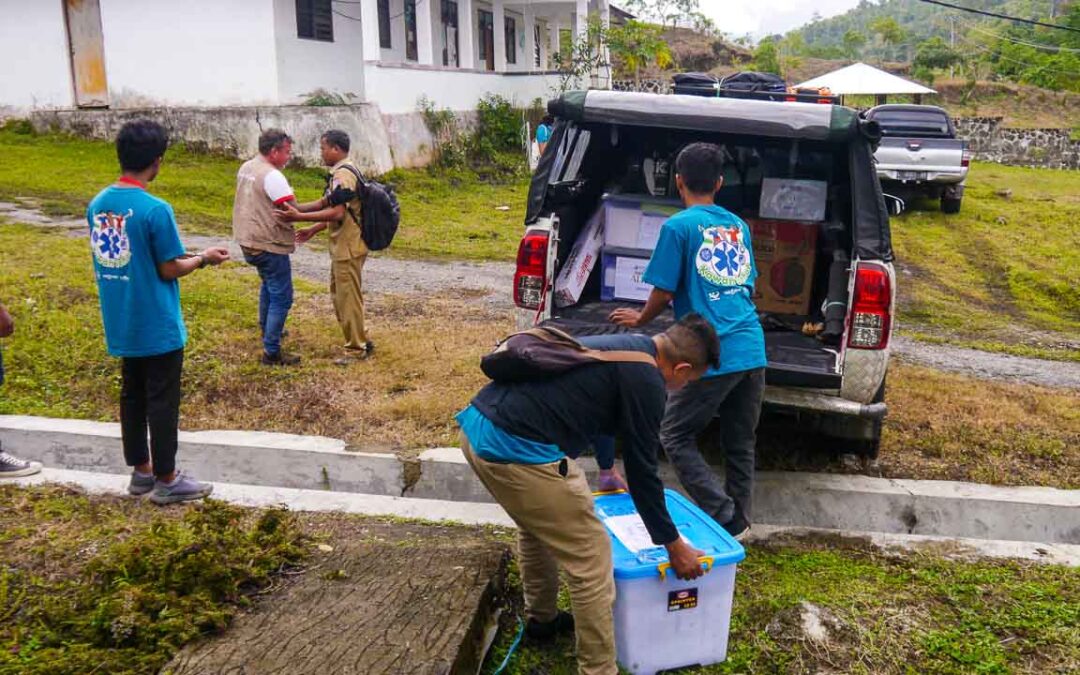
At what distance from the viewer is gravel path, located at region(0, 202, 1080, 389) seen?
7617 mm

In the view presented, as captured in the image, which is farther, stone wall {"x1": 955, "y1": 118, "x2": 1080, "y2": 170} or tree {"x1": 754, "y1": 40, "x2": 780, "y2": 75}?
tree {"x1": 754, "y1": 40, "x2": 780, "y2": 75}

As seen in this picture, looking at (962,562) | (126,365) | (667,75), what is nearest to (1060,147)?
(667,75)

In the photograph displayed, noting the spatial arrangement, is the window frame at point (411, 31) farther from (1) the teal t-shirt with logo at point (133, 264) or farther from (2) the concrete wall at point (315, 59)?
(1) the teal t-shirt with logo at point (133, 264)

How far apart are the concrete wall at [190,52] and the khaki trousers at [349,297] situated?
1096 cm

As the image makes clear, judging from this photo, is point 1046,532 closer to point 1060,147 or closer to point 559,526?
point 559,526

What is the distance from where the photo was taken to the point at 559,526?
300cm

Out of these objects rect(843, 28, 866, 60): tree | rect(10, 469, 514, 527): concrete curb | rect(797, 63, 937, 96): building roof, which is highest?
rect(843, 28, 866, 60): tree

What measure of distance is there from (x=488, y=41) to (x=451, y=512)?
21.7 meters

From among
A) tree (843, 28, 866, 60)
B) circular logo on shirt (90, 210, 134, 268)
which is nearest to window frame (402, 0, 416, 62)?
circular logo on shirt (90, 210, 134, 268)

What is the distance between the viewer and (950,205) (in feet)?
51.0

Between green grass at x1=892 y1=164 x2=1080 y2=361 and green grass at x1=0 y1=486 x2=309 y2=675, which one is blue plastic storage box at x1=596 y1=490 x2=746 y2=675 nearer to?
green grass at x1=0 y1=486 x2=309 y2=675

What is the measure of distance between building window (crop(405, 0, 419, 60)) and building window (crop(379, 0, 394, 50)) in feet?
2.72

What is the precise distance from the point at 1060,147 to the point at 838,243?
23630 millimetres

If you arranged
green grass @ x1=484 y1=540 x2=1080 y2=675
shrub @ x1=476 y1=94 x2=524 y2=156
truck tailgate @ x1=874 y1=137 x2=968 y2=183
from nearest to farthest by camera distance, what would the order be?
green grass @ x1=484 y1=540 x2=1080 y2=675 < truck tailgate @ x1=874 y1=137 x2=968 y2=183 < shrub @ x1=476 y1=94 x2=524 y2=156
